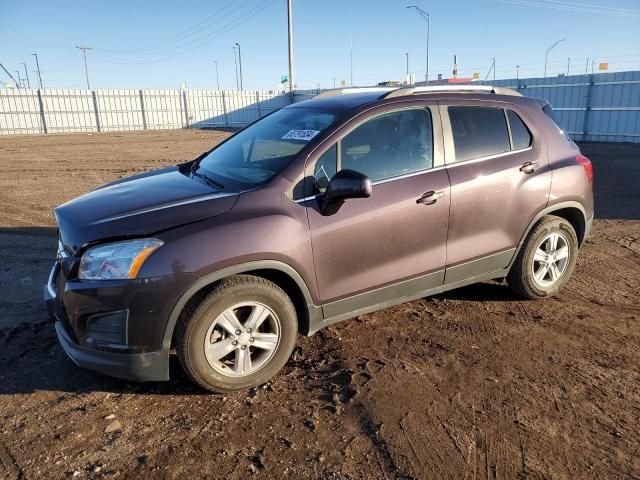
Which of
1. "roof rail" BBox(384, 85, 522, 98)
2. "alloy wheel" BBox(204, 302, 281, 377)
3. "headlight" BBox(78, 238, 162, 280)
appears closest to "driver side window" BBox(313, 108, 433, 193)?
"roof rail" BBox(384, 85, 522, 98)

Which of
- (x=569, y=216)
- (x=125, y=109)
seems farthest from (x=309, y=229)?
(x=125, y=109)

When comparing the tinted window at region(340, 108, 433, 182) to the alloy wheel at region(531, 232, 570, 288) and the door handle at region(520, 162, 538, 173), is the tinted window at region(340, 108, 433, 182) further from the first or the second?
the alloy wheel at region(531, 232, 570, 288)

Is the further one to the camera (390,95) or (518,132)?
(518,132)

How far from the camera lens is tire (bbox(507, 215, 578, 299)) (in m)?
4.50

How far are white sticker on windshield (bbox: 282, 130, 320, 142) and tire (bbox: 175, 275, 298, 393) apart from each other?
3.75 feet

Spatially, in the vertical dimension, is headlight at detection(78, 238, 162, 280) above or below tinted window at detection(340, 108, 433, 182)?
below

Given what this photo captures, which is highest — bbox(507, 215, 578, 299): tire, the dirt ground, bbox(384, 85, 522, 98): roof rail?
bbox(384, 85, 522, 98): roof rail

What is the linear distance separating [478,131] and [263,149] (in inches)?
72.4

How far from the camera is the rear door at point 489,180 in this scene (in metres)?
3.98

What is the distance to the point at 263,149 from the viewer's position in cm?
401

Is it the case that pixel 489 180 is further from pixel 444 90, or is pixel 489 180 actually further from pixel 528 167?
pixel 444 90

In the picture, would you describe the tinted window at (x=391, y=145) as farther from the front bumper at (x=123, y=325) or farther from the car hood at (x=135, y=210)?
the front bumper at (x=123, y=325)

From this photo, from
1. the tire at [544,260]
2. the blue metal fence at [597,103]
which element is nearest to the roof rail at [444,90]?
the tire at [544,260]

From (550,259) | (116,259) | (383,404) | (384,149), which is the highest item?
(384,149)
